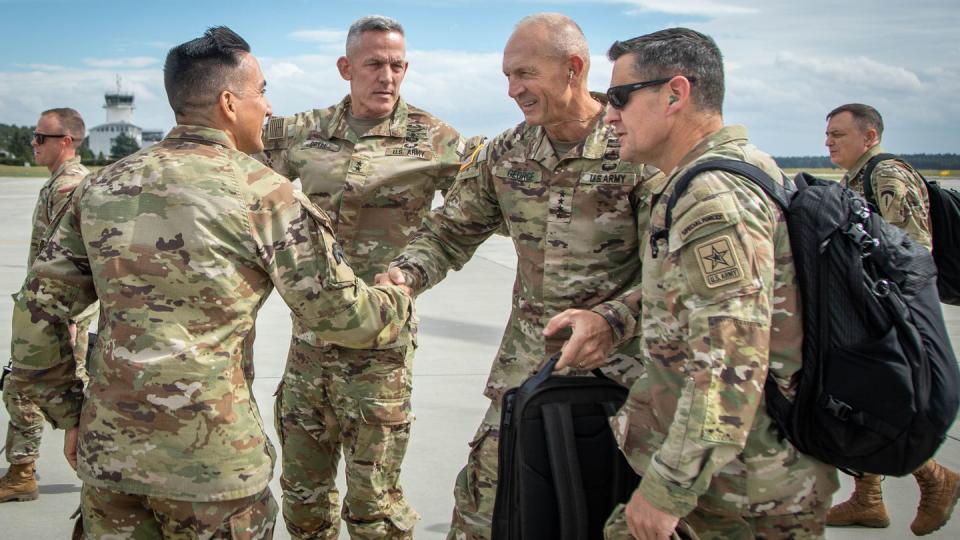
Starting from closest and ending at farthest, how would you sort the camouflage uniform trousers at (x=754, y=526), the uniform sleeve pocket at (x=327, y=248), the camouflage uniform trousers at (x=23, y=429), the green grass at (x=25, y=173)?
the camouflage uniform trousers at (x=754, y=526) < the uniform sleeve pocket at (x=327, y=248) < the camouflage uniform trousers at (x=23, y=429) < the green grass at (x=25, y=173)

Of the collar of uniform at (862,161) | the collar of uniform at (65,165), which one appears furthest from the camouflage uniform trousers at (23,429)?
the collar of uniform at (862,161)

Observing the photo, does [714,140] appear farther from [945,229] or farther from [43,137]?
[43,137]

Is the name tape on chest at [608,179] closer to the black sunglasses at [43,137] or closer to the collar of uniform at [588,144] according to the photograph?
the collar of uniform at [588,144]

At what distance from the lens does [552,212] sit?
293cm

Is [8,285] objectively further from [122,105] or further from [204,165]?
[122,105]

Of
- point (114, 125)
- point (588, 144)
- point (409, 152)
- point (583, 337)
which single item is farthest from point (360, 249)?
point (114, 125)

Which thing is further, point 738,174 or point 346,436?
point 346,436

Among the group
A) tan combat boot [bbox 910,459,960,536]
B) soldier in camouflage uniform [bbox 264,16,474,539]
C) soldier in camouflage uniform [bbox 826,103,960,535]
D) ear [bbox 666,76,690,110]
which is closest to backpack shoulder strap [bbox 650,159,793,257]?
ear [bbox 666,76,690,110]

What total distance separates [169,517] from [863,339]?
1.72 metres

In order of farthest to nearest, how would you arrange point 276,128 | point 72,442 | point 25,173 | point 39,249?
point 25,173
point 39,249
point 276,128
point 72,442

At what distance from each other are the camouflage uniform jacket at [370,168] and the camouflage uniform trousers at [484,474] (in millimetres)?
968

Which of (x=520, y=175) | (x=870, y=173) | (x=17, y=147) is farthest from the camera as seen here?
(x=17, y=147)

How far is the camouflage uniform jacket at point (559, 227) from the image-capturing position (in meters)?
2.86

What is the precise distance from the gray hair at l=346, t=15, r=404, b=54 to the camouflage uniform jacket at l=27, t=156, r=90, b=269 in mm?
1673
